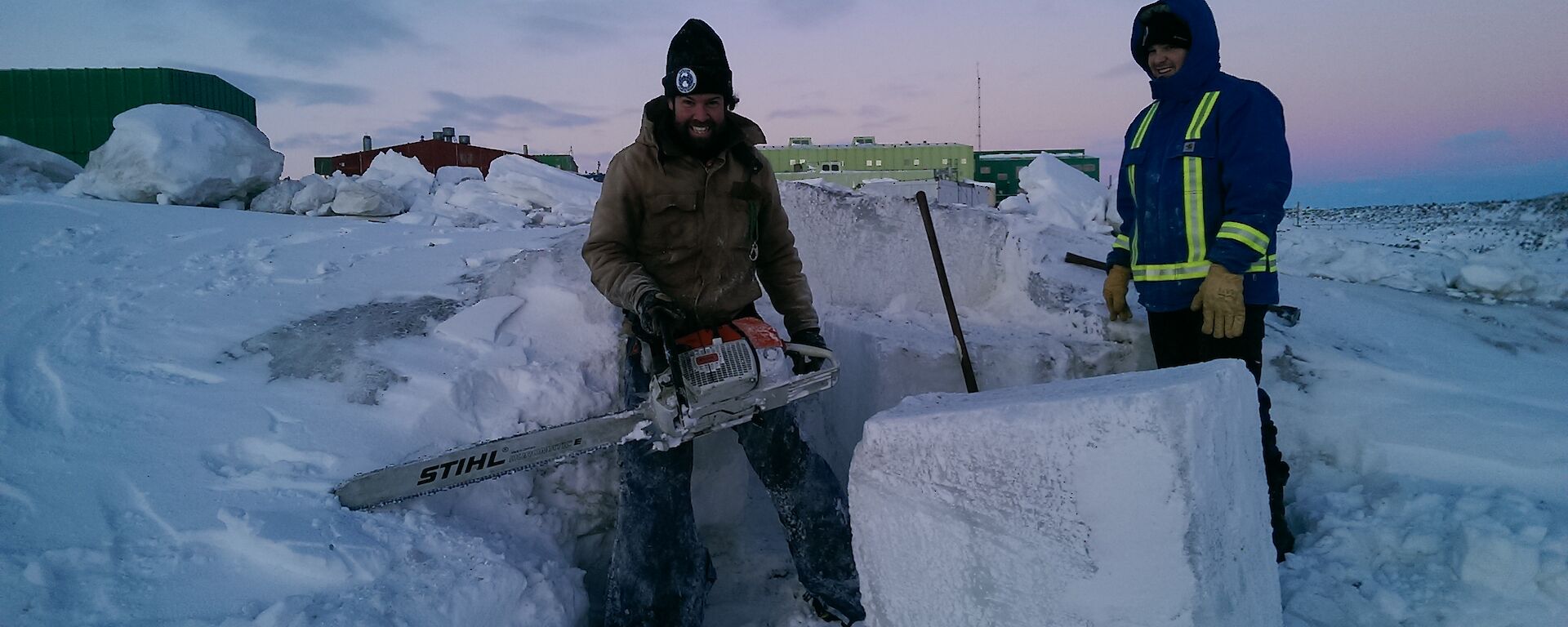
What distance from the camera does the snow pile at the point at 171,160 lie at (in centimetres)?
715

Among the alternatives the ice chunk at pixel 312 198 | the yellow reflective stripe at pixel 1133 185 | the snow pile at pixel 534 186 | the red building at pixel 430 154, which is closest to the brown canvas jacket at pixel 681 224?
the yellow reflective stripe at pixel 1133 185

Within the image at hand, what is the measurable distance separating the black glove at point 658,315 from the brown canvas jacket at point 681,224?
0.32 ft

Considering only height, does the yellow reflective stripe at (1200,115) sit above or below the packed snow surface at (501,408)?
above

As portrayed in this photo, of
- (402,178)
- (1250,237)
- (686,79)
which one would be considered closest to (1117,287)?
(1250,237)

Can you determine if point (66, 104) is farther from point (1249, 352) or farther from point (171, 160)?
point (1249, 352)

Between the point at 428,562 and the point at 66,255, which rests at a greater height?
the point at 66,255

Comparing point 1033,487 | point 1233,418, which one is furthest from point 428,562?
point 1233,418

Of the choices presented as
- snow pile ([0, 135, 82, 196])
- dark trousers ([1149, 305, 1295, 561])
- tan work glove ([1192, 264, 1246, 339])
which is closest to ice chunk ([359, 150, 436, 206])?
snow pile ([0, 135, 82, 196])

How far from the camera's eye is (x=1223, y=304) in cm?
247

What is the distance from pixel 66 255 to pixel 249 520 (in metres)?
2.99

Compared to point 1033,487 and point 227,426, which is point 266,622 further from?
point 1033,487

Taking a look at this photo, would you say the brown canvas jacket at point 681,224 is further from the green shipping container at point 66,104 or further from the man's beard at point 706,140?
the green shipping container at point 66,104

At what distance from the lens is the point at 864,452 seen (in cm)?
208

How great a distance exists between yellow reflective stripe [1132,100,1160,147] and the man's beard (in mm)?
1539
